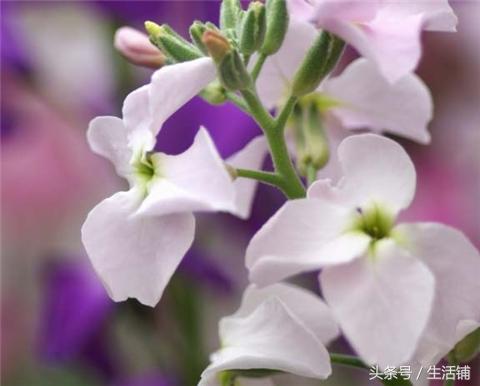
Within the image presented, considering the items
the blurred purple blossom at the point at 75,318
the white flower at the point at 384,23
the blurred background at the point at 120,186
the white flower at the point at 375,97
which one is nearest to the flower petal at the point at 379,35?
the white flower at the point at 384,23

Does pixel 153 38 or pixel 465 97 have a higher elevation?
pixel 153 38

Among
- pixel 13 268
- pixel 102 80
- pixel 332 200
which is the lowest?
pixel 13 268

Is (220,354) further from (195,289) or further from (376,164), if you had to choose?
(195,289)

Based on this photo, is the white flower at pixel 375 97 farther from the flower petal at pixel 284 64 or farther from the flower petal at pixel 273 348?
the flower petal at pixel 273 348

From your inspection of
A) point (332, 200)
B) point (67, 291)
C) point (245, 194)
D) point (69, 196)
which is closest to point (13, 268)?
point (69, 196)

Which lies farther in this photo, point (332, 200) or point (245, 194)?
point (245, 194)

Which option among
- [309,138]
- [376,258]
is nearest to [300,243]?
[376,258]
